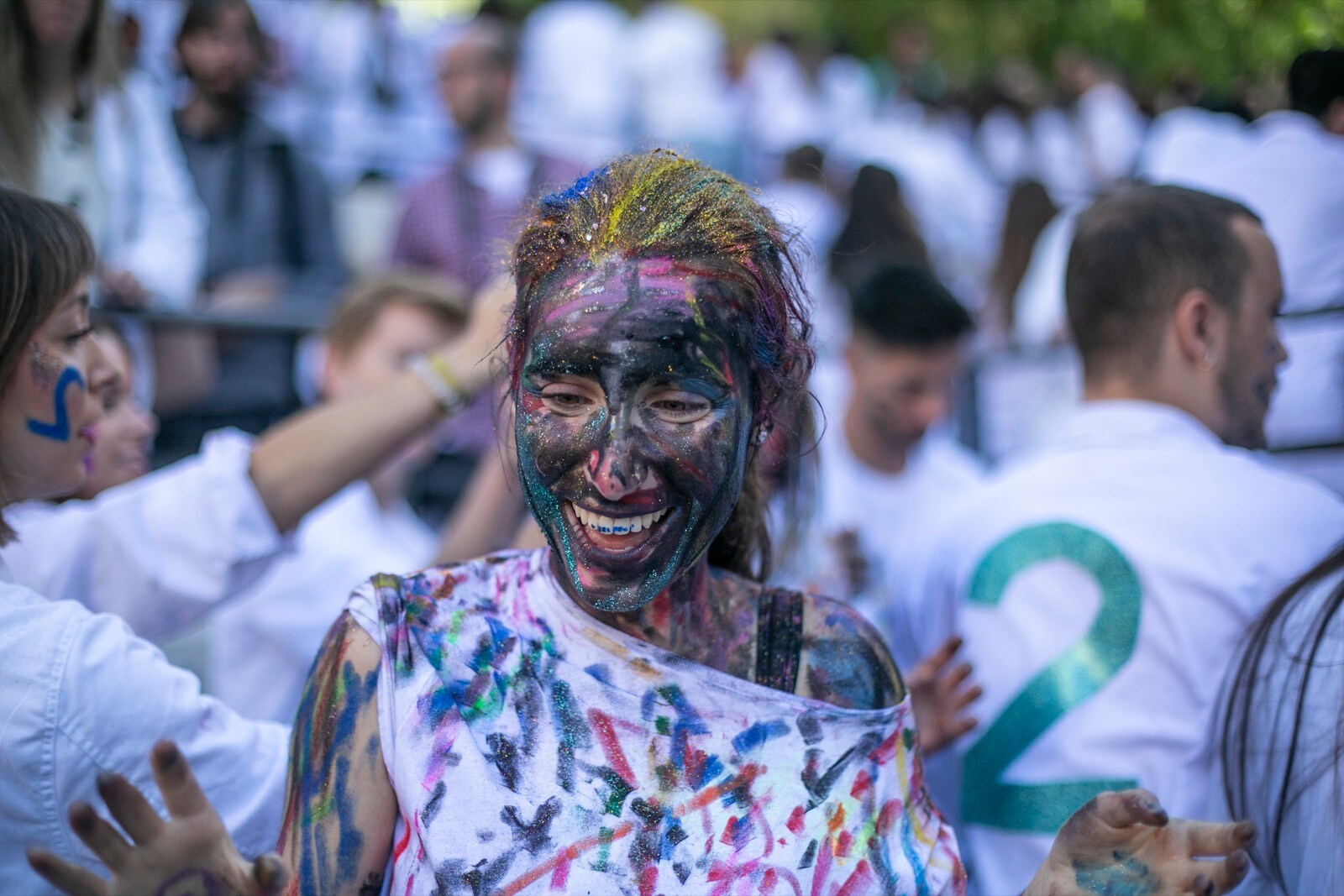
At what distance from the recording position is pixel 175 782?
1.41m

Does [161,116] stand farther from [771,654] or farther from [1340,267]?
[1340,267]

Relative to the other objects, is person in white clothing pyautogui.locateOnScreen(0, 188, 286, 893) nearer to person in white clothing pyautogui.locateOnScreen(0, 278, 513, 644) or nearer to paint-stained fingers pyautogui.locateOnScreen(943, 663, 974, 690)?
person in white clothing pyautogui.locateOnScreen(0, 278, 513, 644)

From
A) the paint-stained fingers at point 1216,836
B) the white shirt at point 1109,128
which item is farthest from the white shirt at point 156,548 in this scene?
the white shirt at point 1109,128

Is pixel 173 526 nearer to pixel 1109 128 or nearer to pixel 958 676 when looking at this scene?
pixel 958 676

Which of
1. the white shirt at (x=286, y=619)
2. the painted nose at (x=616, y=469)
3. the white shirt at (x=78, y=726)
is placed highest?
the painted nose at (x=616, y=469)

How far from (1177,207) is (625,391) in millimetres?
1807

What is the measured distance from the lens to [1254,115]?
4.34m

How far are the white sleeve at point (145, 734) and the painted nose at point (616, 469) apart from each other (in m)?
0.75

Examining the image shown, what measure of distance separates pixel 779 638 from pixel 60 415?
4.13 feet

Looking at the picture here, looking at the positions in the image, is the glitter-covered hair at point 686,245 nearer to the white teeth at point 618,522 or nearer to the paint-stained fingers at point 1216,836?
the white teeth at point 618,522

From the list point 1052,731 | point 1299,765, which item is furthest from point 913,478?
point 1299,765

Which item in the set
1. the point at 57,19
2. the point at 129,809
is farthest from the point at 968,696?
the point at 57,19

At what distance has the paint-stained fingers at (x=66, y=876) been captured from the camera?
134cm

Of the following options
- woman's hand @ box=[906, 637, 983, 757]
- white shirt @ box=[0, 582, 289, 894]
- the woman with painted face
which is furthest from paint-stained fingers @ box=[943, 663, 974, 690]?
white shirt @ box=[0, 582, 289, 894]
